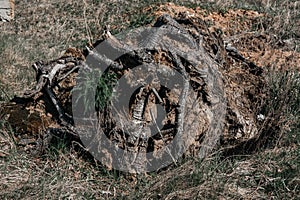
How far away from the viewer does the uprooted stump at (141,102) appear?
3.47m

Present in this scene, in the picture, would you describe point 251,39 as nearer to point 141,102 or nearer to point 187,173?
point 141,102


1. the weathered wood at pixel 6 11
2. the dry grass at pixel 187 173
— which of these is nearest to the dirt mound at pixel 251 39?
the dry grass at pixel 187 173

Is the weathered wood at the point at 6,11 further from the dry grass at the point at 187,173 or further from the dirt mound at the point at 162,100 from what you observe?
the dirt mound at the point at 162,100

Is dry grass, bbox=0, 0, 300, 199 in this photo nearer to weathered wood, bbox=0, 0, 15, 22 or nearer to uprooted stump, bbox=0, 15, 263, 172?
A: uprooted stump, bbox=0, 15, 263, 172

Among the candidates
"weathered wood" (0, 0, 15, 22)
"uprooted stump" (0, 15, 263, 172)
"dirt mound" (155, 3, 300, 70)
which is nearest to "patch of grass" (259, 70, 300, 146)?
"uprooted stump" (0, 15, 263, 172)

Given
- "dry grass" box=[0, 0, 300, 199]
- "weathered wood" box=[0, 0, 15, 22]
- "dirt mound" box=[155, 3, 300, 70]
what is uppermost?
"dirt mound" box=[155, 3, 300, 70]

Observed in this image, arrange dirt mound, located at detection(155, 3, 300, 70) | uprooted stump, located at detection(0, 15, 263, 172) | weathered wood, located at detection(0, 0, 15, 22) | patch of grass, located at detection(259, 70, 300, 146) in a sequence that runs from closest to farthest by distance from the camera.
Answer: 1. uprooted stump, located at detection(0, 15, 263, 172)
2. patch of grass, located at detection(259, 70, 300, 146)
3. dirt mound, located at detection(155, 3, 300, 70)
4. weathered wood, located at detection(0, 0, 15, 22)

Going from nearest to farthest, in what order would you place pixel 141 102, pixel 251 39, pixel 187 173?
pixel 187 173 → pixel 141 102 → pixel 251 39

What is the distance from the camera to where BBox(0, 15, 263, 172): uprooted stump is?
3467 mm

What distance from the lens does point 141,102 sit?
358 centimetres

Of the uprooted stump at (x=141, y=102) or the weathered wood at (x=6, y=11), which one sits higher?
the uprooted stump at (x=141, y=102)

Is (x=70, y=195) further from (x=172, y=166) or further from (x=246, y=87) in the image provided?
(x=246, y=87)

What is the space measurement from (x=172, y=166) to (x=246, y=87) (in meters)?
1.16

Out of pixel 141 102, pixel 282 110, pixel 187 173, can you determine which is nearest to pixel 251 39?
pixel 282 110
